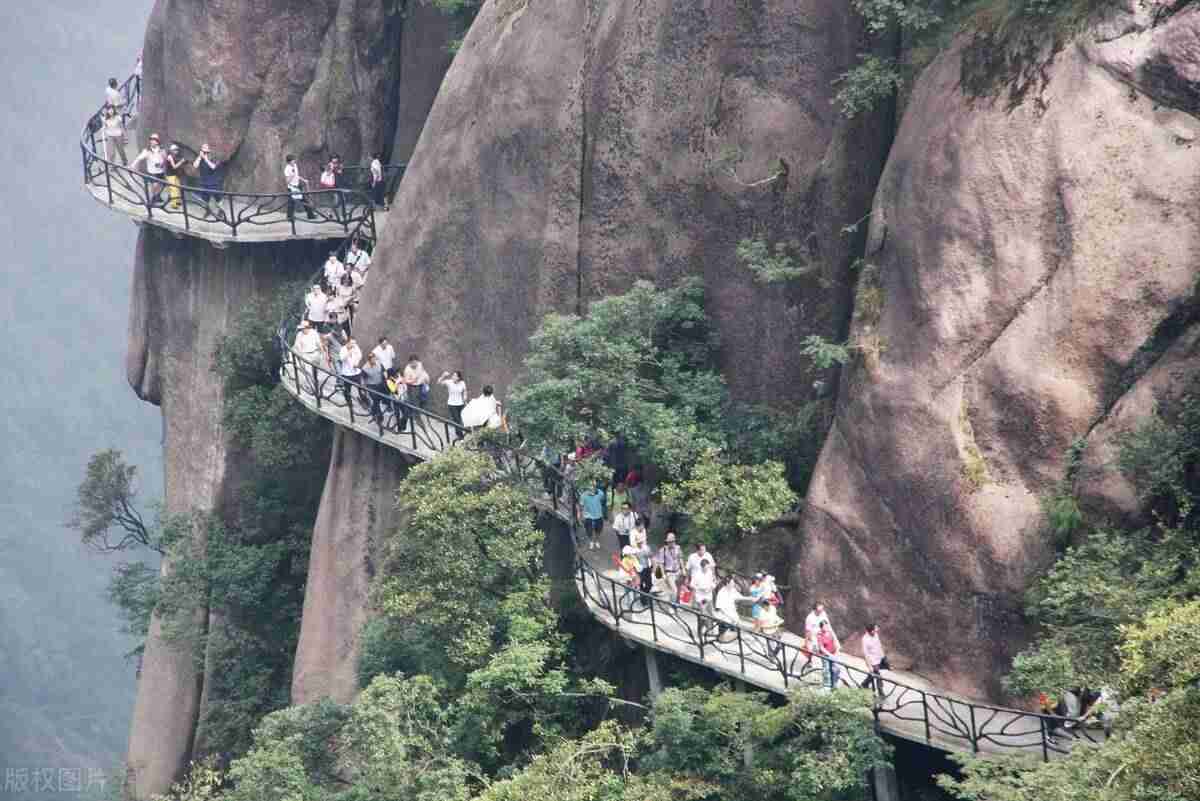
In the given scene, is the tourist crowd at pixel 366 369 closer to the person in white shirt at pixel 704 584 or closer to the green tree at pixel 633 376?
the green tree at pixel 633 376

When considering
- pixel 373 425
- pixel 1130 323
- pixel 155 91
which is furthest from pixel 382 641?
pixel 155 91

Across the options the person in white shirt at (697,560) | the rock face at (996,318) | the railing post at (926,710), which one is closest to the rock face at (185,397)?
the person in white shirt at (697,560)

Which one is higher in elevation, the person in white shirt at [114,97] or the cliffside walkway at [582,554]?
the person in white shirt at [114,97]

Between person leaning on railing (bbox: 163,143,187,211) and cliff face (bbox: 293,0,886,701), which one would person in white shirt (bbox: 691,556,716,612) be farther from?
person leaning on railing (bbox: 163,143,187,211)

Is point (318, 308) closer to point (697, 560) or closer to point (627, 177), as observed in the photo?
point (627, 177)

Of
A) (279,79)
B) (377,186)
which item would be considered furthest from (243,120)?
(377,186)

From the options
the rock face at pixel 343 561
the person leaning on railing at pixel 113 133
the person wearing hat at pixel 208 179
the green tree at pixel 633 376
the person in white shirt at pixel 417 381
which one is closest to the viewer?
the green tree at pixel 633 376

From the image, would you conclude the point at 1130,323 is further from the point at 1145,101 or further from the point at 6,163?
the point at 6,163
